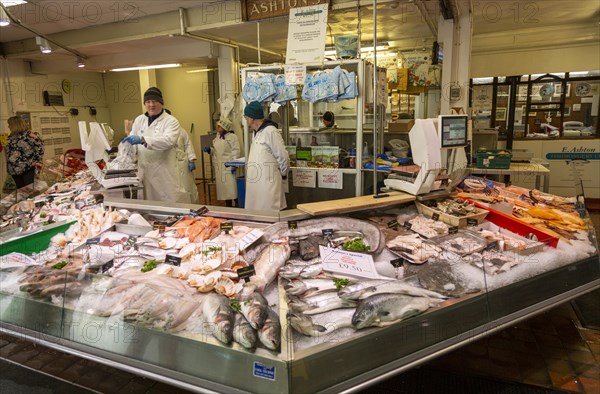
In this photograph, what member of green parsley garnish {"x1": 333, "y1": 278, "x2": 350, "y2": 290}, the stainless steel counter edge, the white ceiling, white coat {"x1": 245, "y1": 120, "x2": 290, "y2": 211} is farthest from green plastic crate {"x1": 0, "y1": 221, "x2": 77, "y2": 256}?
the white ceiling

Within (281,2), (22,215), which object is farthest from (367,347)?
(281,2)

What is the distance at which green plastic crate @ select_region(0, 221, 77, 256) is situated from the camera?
2.63 meters

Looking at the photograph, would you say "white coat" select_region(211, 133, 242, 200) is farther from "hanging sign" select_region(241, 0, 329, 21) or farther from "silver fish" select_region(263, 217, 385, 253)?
"silver fish" select_region(263, 217, 385, 253)

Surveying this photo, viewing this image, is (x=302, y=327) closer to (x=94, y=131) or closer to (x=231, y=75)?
(x=94, y=131)

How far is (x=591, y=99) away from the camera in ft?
26.7

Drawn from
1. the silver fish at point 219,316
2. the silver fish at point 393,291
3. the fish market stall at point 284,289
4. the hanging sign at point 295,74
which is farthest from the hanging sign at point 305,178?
the silver fish at point 219,316

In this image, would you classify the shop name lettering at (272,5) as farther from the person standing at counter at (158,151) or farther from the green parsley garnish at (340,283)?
the green parsley garnish at (340,283)

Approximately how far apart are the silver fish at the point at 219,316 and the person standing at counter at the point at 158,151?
2.74m

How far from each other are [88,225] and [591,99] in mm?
9098

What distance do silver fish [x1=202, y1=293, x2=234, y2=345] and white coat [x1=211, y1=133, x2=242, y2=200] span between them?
6147 millimetres

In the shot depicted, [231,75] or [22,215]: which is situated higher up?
[231,75]

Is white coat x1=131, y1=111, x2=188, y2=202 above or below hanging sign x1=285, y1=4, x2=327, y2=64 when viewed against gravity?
below

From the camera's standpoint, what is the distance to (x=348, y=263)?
230cm

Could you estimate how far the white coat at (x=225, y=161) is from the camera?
807cm
